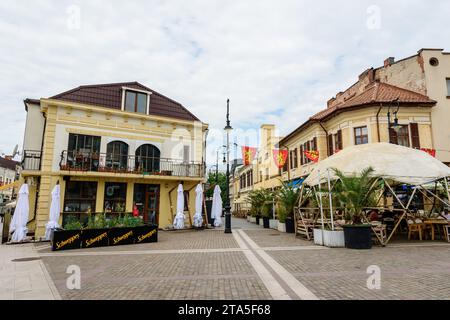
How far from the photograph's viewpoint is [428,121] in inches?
760

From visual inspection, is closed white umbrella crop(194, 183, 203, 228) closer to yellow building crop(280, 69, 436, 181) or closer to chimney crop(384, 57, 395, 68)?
yellow building crop(280, 69, 436, 181)

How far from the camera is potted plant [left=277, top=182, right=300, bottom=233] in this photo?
621 inches

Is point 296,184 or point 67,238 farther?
point 296,184

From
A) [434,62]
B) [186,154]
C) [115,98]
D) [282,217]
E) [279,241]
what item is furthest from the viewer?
[434,62]

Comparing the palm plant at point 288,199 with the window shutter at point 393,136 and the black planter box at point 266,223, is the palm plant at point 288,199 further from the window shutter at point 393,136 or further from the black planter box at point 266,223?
the window shutter at point 393,136

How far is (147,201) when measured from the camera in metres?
18.0

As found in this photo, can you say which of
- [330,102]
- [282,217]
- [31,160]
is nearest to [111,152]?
[31,160]

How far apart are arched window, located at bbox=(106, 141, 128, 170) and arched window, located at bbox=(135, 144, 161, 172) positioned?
2.57 ft

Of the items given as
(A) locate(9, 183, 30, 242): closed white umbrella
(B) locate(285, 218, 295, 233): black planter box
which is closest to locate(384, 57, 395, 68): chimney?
(B) locate(285, 218, 295, 233): black planter box

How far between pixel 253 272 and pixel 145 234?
7.34 metres

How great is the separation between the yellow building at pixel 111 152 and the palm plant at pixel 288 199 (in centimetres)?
597

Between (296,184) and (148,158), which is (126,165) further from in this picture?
(296,184)

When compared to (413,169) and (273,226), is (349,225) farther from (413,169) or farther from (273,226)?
(273,226)

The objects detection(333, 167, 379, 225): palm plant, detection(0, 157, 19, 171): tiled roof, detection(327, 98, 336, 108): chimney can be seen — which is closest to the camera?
detection(333, 167, 379, 225): palm plant
